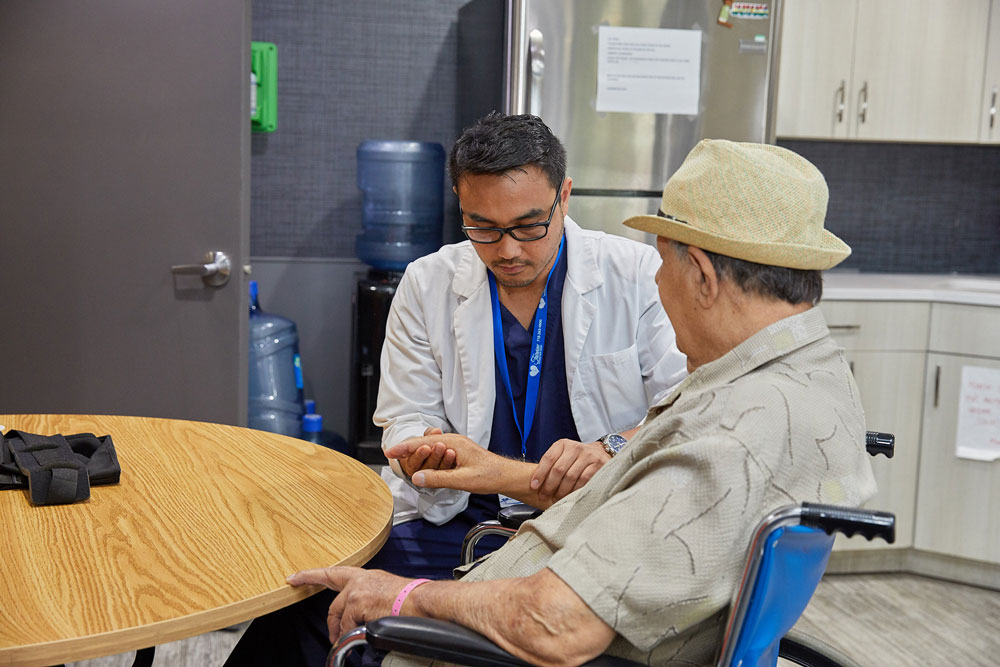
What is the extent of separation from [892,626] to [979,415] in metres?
0.76

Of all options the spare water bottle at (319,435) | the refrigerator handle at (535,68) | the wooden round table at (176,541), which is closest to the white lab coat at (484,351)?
the wooden round table at (176,541)

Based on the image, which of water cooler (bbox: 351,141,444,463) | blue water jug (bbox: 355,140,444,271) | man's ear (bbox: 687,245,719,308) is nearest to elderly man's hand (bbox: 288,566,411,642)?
man's ear (bbox: 687,245,719,308)

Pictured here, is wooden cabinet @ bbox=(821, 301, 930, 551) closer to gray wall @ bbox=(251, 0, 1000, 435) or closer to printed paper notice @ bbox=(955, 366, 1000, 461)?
printed paper notice @ bbox=(955, 366, 1000, 461)

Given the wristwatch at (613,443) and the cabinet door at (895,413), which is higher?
the wristwatch at (613,443)

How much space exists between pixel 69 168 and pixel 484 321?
147 centimetres

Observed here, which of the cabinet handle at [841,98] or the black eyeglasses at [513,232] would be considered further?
the cabinet handle at [841,98]

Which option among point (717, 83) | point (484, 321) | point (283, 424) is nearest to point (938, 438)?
point (717, 83)

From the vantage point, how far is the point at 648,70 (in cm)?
304

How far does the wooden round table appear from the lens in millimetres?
1023

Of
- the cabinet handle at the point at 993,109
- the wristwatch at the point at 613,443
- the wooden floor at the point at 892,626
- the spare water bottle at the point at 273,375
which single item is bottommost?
the wooden floor at the point at 892,626

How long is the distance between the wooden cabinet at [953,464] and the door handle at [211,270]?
2228 millimetres

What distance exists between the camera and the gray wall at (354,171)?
359 cm

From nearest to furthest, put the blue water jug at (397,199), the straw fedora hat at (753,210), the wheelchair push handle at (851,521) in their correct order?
A: the wheelchair push handle at (851,521) < the straw fedora hat at (753,210) < the blue water jug at (397,199)

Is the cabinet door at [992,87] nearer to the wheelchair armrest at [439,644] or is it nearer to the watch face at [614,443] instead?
the watch face at [614,443]
